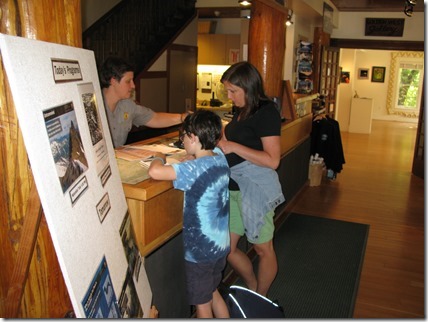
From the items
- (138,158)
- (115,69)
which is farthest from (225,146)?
(115,69)

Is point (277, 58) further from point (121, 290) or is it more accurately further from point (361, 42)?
point (361, 42)

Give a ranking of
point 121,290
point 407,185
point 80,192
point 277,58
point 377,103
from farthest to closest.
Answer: point 377,103 < point 407,185 < point 277,58 < point 121,290 < point 80,192

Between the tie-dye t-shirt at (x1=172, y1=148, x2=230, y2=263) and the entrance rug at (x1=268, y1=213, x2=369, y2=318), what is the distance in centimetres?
117

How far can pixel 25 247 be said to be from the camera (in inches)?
42.5

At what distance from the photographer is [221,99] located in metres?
9.55

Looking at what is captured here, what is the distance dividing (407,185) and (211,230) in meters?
5.25

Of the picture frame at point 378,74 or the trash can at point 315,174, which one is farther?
the picture frame at point 378,74

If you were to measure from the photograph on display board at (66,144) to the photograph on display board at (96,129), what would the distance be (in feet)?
0.38

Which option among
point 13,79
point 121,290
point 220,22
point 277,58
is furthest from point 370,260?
point 220,22

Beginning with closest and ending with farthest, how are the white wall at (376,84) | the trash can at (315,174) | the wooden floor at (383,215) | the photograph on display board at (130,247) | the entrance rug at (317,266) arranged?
the photograph on display board at (130,247) < the entrance rug at (317,266) < the wooden floor at (383,215) < the trash can at (315,174) < the white wall at (376,84)

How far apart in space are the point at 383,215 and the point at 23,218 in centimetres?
454

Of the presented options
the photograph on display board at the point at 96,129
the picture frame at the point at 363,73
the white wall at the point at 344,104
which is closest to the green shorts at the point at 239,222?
the photograph on display board at the point at 96,129

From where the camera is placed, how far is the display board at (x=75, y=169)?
3.09 ft

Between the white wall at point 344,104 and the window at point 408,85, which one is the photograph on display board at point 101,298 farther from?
the window at point 408,85
